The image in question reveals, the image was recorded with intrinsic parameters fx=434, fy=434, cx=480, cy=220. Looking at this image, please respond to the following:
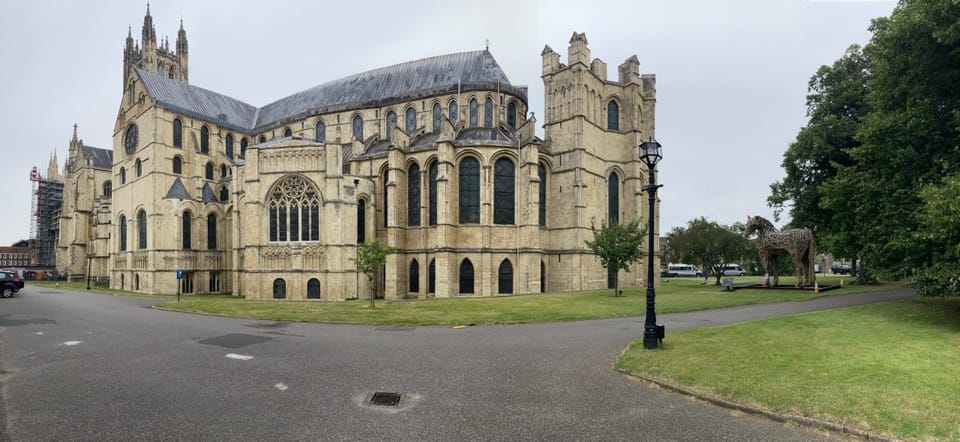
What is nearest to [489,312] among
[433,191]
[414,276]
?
[414,276]

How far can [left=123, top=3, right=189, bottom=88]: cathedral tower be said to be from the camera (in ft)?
208

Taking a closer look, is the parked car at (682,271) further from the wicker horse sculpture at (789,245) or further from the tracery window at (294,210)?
the tracery window at (294,210)

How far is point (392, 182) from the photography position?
31.9 meters

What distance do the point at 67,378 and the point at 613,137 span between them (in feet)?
117

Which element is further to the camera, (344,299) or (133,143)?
(133,143)

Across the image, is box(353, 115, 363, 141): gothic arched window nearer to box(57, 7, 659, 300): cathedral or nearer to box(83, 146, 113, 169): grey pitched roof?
box(57, 7, 659, 300): cathedral

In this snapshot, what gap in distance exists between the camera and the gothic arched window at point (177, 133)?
1619 inches

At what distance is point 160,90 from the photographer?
41375 mm

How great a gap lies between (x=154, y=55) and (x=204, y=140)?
108 feet

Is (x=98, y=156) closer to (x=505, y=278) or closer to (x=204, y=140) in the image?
(x=204, y=140)

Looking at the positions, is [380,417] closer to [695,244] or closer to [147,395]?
[147,395]

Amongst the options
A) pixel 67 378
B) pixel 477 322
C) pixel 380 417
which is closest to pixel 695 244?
pixel 477 322

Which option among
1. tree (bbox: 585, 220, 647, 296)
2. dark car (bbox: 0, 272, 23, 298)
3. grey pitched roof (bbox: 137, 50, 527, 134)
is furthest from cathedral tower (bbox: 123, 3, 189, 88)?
tree (bbox: 585, 220, 647, 296)

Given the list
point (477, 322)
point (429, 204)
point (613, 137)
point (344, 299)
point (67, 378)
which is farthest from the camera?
point (613, 137)
